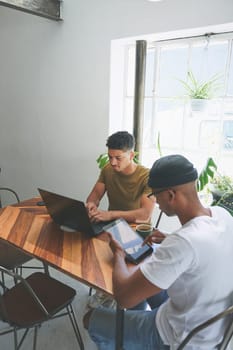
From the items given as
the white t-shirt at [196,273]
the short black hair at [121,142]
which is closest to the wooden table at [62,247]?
the white t-shirt at [196,273]

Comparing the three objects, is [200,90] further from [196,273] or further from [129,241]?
[196,273]

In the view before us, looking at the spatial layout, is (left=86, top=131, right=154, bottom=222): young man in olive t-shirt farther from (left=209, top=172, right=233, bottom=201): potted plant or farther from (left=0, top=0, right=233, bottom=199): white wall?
(left=0, top=0, right=233, bottom=199): white wall

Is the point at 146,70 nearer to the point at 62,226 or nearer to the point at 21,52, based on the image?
the point at 21,52

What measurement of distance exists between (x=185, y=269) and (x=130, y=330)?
0.50 metres

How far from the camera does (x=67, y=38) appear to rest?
2725 mm

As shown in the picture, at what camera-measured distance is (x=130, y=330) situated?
119 centimetres

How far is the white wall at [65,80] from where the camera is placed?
2.24 m

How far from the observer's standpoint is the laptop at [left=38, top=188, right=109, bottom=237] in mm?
1362

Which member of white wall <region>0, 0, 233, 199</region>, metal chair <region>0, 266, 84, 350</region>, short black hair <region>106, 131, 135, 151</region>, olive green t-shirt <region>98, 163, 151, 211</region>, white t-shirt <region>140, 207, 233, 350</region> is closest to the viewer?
white t-shirt <region>140, 207, 233, 350</region>

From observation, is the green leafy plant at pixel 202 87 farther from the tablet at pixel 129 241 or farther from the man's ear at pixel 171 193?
the man's ear at pixel 171 193

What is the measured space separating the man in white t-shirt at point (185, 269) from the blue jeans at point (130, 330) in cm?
2

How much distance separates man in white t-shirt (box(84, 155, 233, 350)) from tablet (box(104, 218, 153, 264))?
0.11 metres

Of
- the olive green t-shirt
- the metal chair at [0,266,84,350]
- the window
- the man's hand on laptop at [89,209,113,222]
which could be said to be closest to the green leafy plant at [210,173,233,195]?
the window

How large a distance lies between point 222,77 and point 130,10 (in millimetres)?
952
